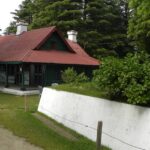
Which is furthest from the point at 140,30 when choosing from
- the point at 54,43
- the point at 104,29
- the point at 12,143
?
the point at 12,143

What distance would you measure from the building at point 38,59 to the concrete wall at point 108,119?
10955 mm

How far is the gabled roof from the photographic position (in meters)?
22.5

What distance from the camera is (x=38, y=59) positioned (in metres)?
22.3

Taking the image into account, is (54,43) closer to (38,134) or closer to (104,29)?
(104,29)

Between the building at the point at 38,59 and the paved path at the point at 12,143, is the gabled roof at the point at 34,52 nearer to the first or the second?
the building at the point at 38,59

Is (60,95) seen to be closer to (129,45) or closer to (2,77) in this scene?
(2,77)

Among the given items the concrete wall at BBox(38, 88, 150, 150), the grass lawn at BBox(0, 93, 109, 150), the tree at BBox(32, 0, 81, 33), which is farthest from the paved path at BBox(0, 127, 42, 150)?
the tree at BBox(32, 0, 81, 33)

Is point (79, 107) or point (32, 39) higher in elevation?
point (32, 39)

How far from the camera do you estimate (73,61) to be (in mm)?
24719

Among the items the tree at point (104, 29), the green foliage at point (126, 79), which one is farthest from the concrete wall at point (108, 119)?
the tree at point (104, 29)

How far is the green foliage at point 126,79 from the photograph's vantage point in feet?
23.7

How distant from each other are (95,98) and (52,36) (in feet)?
55.4

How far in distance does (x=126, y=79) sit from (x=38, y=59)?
1518 cm

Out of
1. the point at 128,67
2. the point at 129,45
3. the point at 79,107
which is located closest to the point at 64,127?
the point at 79,107
